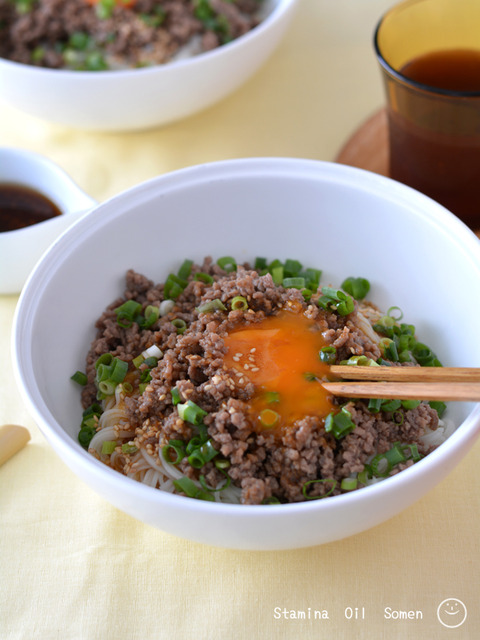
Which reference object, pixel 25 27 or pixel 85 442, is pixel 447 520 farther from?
pixel 25 27

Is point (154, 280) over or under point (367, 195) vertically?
Answer: under

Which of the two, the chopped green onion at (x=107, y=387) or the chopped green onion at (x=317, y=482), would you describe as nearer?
the chopped green onion at (x=317, y=482)

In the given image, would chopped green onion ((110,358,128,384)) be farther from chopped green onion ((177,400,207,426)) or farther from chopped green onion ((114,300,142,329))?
chopped green onion ((177,400,207,426))

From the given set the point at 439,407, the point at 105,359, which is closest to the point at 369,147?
the point at 439,407

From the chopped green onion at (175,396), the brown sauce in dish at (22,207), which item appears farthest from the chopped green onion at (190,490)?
the brown sauce in dish at (22,207)

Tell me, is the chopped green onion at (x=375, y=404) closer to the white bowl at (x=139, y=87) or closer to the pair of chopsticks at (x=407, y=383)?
the pair of chopsticks at (x=407, y=383)

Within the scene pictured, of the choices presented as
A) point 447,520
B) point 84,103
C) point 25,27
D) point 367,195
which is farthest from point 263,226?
point 25,27
